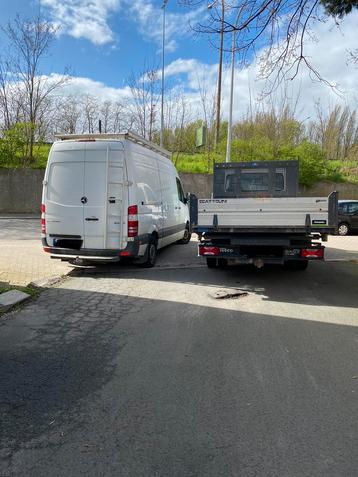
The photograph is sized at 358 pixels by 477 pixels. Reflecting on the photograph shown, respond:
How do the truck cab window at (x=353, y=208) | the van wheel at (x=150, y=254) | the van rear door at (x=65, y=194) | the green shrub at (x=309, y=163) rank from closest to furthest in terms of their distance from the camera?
the van rear door at (x=65, y=194) < the van wheel at (x=150, y=254) < the truck cab window at (x=353, y=208) < the green shrub at (x=309, y=163)

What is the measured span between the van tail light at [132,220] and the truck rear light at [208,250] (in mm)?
1392

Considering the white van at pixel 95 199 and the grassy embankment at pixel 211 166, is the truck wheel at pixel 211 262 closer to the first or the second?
the white van at pixel 95 199

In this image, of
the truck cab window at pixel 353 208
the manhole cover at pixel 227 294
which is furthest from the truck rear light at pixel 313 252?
the truck cab window at pixel 353 208

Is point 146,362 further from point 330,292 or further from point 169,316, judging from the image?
point 330,292

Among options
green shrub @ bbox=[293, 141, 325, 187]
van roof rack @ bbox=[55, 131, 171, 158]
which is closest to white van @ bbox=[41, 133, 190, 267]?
van roof rack @ bbox=[55, 131, 171, 158]

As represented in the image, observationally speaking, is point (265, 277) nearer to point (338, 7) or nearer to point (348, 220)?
point (338, 7)

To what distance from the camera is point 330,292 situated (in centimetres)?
706

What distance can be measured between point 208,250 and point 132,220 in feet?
5.35

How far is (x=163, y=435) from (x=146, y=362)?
1.28 m

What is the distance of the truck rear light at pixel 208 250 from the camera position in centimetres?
758

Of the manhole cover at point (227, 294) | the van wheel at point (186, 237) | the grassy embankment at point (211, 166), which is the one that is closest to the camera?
the manhole cover at point (227, 294)

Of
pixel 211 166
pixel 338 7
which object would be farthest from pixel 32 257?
pixel 211 166

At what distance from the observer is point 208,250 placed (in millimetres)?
7633

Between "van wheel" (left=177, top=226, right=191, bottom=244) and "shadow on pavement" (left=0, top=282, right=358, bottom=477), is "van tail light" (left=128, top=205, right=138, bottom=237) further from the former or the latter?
"van wheel" (left=177, top=226, right=191, bottom=244)
